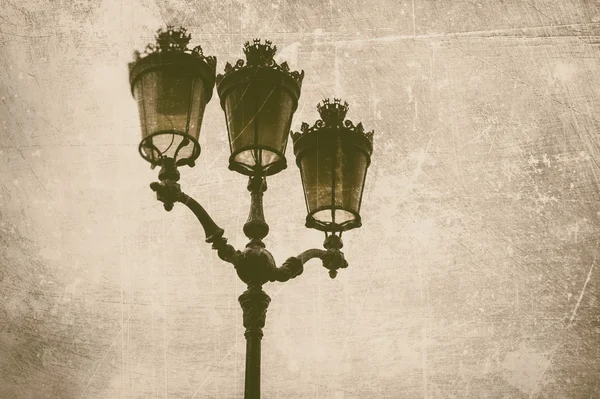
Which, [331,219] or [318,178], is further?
[331,219]

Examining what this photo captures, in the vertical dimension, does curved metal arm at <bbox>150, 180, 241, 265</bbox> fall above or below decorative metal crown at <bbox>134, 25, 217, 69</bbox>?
below

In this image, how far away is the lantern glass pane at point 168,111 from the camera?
4.05m

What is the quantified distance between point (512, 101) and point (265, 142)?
27.7ft

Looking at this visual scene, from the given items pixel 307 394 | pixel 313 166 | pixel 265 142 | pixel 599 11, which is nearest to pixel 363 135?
pixel 313 166

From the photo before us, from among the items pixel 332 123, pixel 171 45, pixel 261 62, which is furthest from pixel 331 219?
pixel 171 45

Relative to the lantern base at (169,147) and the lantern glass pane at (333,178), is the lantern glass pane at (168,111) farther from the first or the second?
the lantern glass pane at (333,178)

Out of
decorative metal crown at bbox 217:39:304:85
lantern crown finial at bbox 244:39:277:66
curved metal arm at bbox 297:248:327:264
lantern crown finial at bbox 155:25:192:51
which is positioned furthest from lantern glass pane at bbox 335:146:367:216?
lantern crown finial at bbox 155:25:192:51

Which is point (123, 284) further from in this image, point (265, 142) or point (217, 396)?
point (265, 142)

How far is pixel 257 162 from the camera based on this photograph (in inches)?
170

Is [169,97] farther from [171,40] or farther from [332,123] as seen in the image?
[332,123]

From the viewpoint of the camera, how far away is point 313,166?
4.63 m

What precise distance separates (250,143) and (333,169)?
2.05 feet

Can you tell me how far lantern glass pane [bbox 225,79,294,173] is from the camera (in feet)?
13.7

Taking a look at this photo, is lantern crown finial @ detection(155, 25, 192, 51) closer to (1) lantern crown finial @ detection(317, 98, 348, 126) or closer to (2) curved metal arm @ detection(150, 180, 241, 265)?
(2) curved metal arm @ detection(150, 180, 241, 265)
